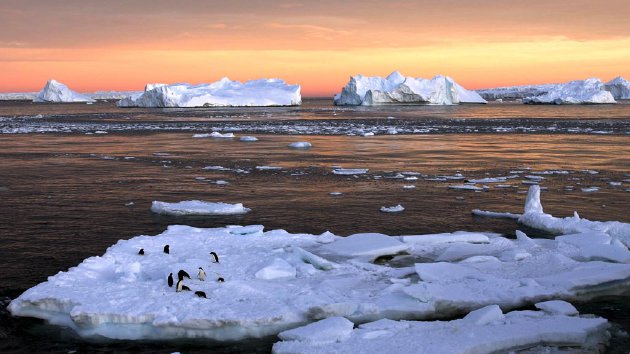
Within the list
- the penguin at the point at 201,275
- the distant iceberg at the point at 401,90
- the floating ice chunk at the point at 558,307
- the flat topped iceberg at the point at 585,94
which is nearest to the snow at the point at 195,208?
the penguin at the point at 201,275

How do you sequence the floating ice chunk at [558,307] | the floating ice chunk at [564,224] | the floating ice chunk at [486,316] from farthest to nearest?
the floating ice chunk at [564,224] < the floating ice chunk at [558,307] < the floating ice chunk at [486,316]

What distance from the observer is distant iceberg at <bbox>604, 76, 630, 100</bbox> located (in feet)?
386

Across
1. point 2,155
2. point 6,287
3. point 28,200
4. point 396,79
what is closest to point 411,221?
point 6,287

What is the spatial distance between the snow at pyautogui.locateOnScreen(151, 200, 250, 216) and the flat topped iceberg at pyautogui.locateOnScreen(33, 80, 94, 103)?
13701 cm

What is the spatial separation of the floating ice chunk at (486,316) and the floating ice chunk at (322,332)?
1.56 metres

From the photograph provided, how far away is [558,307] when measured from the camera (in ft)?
27.0

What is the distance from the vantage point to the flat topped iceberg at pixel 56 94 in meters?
140

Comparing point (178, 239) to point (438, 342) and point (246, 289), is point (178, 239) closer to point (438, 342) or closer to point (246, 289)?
point (246, 289)

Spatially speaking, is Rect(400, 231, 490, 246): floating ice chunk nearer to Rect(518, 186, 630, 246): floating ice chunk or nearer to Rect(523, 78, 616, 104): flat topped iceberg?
Rect(518, 186, 630, 246): floating ice chunk

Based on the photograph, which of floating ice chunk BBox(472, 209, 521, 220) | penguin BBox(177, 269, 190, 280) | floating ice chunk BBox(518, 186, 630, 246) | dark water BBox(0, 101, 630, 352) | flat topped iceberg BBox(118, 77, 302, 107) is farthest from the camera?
flat topped iceberg BBox(118, 77, 302, 107)

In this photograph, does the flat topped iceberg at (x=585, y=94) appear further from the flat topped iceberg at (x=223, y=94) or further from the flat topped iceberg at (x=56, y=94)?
the flat topped iceberg at (x=56, y=94)

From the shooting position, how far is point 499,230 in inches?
519

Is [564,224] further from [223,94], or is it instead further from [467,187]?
[223,94]

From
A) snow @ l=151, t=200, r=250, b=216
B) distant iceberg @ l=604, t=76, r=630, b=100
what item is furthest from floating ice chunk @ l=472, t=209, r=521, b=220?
distant iceberg @ l=604, t=76, r=630, b=100
